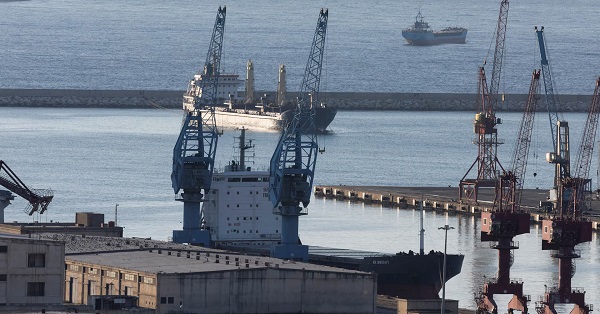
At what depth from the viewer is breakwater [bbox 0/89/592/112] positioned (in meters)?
170

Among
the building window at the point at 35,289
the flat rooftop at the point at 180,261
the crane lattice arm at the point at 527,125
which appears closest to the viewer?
the building window at the point at 35,289

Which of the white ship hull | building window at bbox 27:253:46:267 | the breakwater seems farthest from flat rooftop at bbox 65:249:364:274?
the breakwater

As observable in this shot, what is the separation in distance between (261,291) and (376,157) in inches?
3042

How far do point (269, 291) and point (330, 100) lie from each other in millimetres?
119731

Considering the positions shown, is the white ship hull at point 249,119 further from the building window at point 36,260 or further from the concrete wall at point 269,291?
the building window at point 36,260

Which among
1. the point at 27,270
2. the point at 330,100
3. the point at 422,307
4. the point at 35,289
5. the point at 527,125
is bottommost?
the point at 422,307

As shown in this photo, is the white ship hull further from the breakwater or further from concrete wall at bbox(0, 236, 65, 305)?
concrete wall at bbox(0, 236, 65, 305)

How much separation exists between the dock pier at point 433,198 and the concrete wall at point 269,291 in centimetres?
3947

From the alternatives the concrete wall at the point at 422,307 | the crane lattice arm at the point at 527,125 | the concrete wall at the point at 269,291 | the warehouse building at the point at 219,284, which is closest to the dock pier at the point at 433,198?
the crane lattice arm at the point at 527,125

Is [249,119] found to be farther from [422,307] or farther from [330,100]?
[422,307]

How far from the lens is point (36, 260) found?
5081 cm

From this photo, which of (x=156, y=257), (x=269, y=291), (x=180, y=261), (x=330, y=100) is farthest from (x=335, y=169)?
(x=269, y=291)

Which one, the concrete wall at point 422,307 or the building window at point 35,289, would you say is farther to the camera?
the concrete wall at point 422,307

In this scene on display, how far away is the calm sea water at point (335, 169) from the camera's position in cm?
8519
